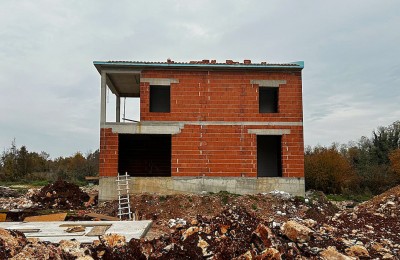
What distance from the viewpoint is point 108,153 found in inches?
599

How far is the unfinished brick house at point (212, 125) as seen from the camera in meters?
15.2

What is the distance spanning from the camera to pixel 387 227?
10.4 meters

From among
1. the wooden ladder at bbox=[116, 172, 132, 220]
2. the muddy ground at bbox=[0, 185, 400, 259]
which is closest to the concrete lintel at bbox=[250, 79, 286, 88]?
the wooden ladder at bbox=[116, 172, 132, 220]

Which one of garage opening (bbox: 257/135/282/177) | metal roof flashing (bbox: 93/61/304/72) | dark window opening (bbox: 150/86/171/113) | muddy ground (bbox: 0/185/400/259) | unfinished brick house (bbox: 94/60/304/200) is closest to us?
muddy ground (bbox: 0/185/400/259)

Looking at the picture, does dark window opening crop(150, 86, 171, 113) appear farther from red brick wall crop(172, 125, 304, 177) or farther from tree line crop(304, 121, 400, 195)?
tree line crop(304, 121, 400, 195)

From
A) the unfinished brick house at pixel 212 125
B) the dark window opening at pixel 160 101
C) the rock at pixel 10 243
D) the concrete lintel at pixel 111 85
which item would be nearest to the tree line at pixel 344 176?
the unfinished brick house at pixel 212 125

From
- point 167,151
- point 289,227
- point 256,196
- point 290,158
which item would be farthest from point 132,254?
point 167,151

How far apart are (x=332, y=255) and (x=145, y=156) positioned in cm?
1388

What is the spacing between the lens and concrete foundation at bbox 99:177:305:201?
1511cm

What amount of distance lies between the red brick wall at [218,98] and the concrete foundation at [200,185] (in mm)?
2434

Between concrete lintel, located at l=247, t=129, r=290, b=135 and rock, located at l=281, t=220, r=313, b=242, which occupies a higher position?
concrete lintel, located at l=247, t=129, r=290, b=135

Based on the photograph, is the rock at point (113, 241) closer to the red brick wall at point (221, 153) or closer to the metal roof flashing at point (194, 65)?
the red brick wall at point (221, 153)

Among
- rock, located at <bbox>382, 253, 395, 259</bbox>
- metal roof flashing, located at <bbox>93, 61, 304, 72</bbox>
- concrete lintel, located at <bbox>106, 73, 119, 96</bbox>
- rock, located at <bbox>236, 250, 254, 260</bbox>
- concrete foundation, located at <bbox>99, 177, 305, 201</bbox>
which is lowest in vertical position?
rock, located at <bbox>382, 253, 395, 259</bbox>

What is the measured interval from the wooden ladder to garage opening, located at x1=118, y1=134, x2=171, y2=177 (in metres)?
4.20
